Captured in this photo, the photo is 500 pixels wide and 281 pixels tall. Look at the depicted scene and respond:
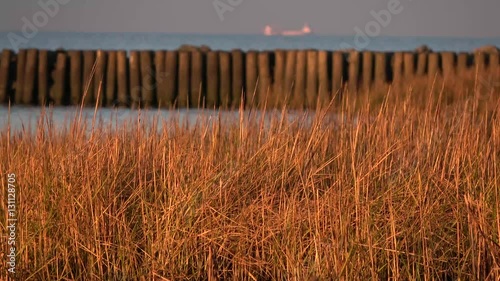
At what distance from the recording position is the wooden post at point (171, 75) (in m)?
14.9

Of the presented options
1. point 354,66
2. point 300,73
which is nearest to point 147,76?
point 300,73

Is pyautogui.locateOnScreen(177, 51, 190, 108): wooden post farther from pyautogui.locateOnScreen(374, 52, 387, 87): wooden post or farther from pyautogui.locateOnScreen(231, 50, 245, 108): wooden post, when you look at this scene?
pyautogui.locateOnScreen(374, 52, 387, 87): wooden post

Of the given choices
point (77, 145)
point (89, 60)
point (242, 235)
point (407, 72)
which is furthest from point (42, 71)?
point (242, 235)

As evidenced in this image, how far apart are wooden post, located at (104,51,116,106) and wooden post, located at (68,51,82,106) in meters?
0.49

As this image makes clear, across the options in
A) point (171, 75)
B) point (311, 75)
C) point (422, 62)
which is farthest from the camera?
point (422, 62)

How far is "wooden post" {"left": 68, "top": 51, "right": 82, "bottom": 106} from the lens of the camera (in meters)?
15.0

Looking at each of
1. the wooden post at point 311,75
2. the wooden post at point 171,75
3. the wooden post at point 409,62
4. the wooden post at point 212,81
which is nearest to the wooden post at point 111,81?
the wooden post at point 171,75

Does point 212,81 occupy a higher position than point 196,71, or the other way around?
point 196,71

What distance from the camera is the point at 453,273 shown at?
4324 millimetres

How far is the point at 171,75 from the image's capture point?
48.9 feet

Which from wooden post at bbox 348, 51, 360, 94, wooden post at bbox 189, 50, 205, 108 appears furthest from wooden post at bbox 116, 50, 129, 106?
wooden post at bbox 348, 51, 360, 94

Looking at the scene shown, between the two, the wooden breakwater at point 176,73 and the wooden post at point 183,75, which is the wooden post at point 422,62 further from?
the wooden post at point 183,75

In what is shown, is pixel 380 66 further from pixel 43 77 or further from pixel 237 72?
pixel 43 77

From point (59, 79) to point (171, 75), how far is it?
1.98 m
